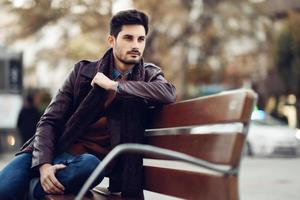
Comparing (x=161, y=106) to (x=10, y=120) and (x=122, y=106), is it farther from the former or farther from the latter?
(x=10, y=120)

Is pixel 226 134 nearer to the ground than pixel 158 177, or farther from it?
farther from it

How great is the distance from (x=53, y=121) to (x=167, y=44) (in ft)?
94.9

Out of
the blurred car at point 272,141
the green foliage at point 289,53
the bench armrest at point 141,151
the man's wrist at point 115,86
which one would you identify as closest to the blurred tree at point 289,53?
the green foliage at point 289,53

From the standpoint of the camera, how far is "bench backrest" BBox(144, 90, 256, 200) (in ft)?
9.68

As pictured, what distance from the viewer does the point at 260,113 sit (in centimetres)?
2684

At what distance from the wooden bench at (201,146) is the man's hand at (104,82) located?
12.2 inches

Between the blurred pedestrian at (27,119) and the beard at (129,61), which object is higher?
the beard at (129,61)

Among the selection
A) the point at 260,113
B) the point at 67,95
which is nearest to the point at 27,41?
the point at 260,113

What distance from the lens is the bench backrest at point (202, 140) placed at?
2.95m

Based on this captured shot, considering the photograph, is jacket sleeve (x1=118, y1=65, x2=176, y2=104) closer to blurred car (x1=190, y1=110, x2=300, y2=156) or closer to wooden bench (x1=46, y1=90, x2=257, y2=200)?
wooden bench (x1=46, y1=90, x2=257, y2=200)

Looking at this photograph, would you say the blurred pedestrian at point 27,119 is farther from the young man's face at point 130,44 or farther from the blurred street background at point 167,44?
the young man's face at point 130,44

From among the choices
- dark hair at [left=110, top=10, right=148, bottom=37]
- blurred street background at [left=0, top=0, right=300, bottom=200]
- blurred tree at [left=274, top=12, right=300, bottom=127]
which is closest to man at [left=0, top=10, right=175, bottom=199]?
dark hair at [left=110, top=10, right=148, bottom=37]

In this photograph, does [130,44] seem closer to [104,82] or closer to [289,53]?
[104,82]

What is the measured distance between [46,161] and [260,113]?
23.3 m
